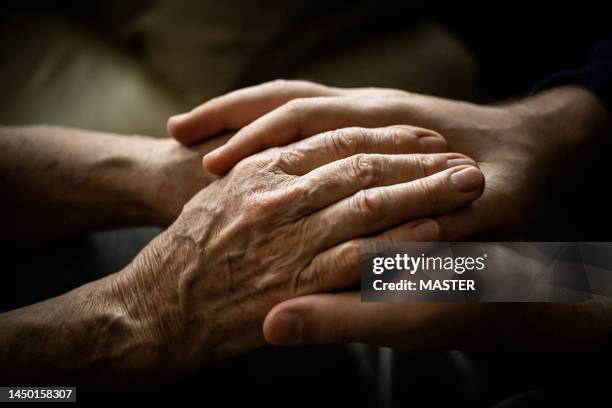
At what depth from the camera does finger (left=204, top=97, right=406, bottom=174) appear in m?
0.84

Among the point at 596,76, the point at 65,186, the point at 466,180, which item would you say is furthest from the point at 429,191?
the point at 65,186

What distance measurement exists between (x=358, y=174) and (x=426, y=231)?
122 mm

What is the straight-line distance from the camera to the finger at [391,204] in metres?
0.72

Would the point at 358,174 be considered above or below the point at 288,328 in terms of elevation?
above

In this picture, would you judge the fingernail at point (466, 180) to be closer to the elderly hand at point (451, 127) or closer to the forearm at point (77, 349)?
the elderly hand at point (451, 127)

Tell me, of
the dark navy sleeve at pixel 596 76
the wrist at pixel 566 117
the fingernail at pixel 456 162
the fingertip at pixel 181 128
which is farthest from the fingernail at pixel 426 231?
the dark navy sleeve at pixel 596 76

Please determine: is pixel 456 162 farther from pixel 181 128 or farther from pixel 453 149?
pixel 181 128

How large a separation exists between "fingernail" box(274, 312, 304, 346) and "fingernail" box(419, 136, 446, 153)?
33cm

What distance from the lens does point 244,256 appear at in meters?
0.75

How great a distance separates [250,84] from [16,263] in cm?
63

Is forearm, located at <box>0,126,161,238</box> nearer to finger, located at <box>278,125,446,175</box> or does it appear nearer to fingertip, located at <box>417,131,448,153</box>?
finger, located at <box>278,125,446,175</box>

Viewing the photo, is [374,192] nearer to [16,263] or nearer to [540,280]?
[540,280]

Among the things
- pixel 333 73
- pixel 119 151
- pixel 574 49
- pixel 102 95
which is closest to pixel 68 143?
pixel 119 151

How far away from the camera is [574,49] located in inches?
54.5
